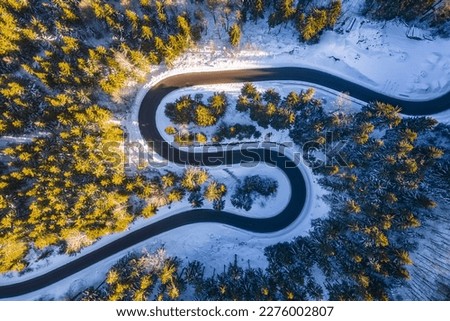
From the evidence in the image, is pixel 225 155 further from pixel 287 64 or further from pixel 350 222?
pixel 350 222

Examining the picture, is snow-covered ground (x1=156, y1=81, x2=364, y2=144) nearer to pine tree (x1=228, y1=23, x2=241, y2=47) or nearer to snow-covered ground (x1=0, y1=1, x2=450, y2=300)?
snow-covered ground (x1=0, y1=1, x2=450, y2=300)

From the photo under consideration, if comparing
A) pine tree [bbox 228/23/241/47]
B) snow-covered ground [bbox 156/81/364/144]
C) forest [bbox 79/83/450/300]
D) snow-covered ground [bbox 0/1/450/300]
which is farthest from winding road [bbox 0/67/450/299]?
pine tree [bbox 228/23/241/47]

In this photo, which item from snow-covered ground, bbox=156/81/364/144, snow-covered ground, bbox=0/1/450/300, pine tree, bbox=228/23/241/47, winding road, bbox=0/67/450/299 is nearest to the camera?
pine tree, bbox=228/23/241/47

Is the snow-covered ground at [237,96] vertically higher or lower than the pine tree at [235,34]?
lower

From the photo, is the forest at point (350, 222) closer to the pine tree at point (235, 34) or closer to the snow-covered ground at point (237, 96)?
the snow-covered ground at point (237, 96)

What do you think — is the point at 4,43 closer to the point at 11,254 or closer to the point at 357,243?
the point at 11,254

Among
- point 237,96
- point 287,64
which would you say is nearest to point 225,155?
point 237,96

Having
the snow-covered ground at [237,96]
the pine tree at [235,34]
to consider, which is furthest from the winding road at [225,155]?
the pine tree at [235,34]

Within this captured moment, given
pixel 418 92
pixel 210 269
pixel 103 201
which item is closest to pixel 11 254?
pixel 103 201
